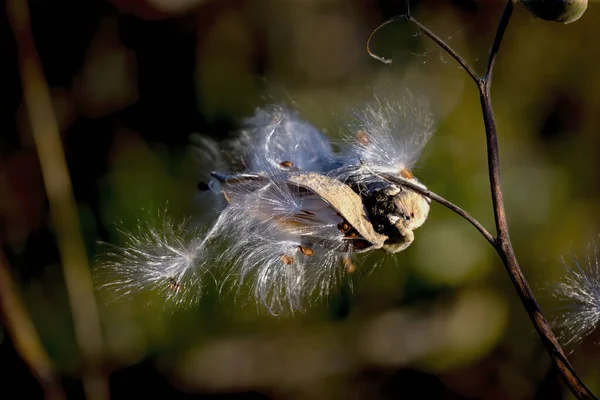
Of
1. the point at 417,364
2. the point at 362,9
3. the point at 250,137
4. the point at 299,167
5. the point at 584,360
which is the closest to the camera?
the point at 299,167

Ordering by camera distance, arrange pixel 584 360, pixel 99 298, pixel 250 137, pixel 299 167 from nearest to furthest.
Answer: pixel 299 167
pixel 250 137
pixel 99 298
pixel 584 360

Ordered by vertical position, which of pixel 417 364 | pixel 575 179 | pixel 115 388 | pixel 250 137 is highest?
pixel 250 137

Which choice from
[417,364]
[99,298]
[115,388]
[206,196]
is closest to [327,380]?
[417,364]

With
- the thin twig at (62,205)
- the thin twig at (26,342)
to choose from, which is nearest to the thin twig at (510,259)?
the thin twig at (62,205)

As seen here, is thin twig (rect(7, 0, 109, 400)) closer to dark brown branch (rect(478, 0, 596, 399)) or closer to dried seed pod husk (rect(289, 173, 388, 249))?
dried seed pod husk (rect(289, 173, 388, 249))

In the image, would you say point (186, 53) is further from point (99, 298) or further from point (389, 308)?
point (389, 308)

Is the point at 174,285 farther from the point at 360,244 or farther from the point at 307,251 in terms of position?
the point at 360,244
